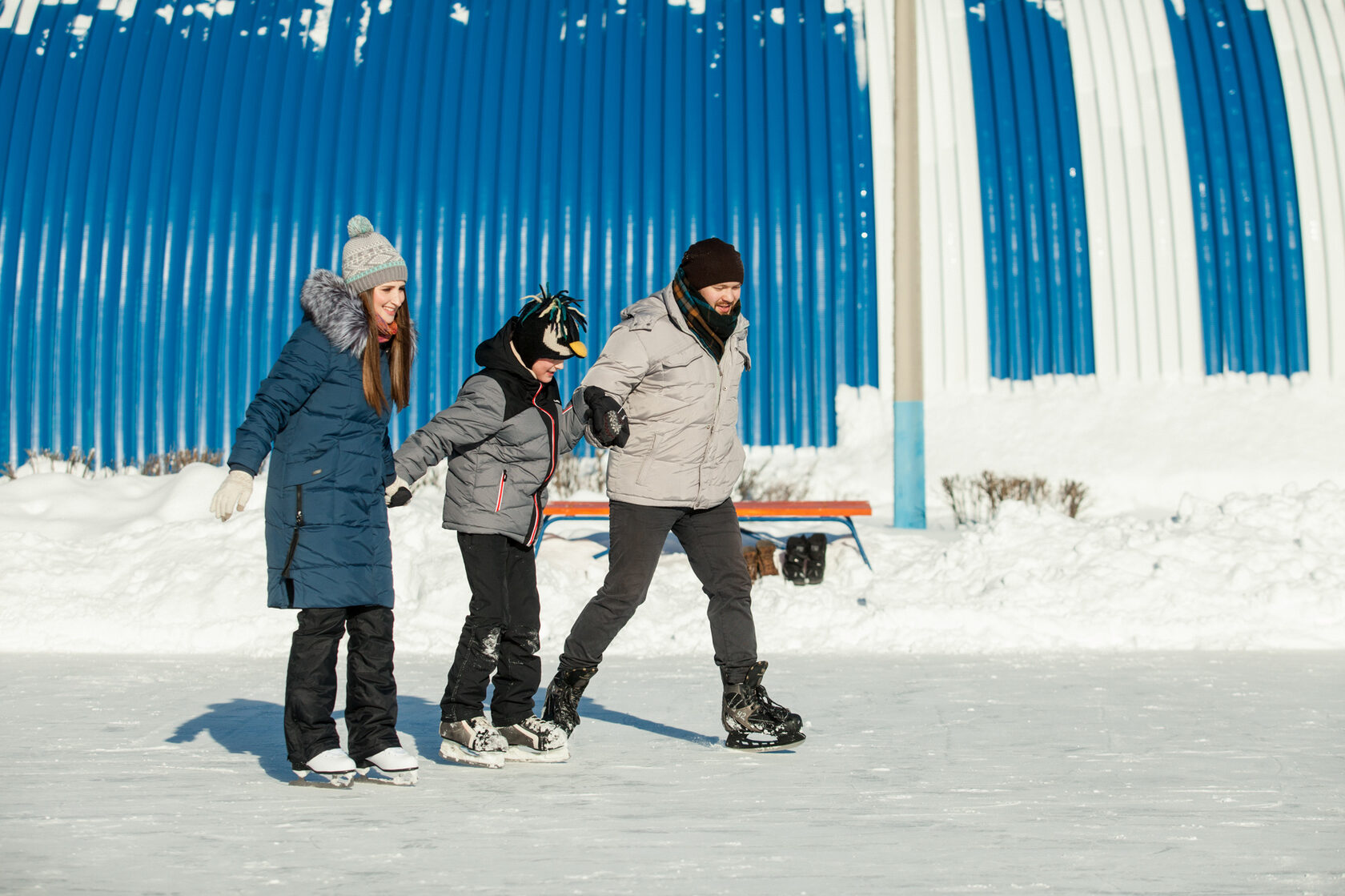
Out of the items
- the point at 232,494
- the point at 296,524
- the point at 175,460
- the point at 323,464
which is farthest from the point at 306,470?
the point at 175,460

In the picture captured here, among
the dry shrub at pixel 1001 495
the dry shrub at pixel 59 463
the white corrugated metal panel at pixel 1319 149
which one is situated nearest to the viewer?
the dry shrub at pixel 1001 495

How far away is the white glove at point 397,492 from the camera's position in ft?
12.2

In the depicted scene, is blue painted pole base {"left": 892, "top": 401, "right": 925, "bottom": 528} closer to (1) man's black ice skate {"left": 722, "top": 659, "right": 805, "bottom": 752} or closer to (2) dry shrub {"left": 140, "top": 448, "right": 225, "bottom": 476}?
(2) dry shrub {"left": 140, "top": 448, "right": 225, "bottom": 476}

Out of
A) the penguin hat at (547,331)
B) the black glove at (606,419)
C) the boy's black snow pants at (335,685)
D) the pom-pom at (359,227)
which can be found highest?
the pom-pom at (359,227)

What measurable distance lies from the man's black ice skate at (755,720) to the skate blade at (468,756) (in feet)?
2.38

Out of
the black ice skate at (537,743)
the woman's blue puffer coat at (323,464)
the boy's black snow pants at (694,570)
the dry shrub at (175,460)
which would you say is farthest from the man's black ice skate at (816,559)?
the dry shrub at (175,460)

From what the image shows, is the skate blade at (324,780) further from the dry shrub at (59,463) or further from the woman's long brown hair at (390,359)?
the dry shrub at (59,463)

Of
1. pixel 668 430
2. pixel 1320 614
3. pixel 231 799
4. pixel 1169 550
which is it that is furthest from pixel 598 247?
pixel 231 799

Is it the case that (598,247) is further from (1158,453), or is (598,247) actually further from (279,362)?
(279,362)

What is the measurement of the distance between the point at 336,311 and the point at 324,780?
4.35 feet

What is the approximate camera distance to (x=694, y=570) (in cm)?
409

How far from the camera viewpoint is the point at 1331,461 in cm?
1088

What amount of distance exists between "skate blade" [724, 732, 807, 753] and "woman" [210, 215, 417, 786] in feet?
3.44

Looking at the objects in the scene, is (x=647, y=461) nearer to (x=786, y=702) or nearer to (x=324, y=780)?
(x=324, y=780)
